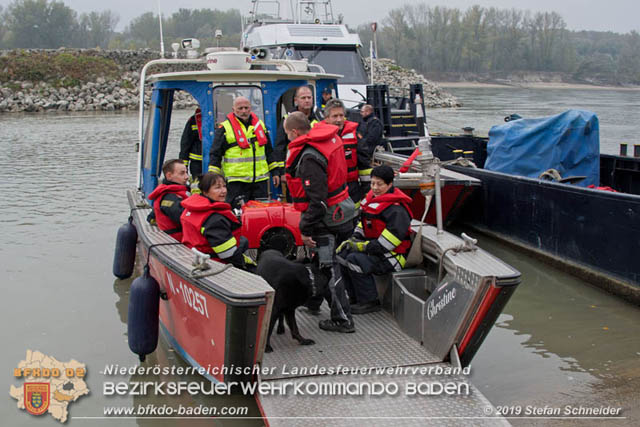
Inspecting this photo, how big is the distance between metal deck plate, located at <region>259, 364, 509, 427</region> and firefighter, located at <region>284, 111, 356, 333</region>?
0.83 metres

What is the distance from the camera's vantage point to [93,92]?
37562 millimetres

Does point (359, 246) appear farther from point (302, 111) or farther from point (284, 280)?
point (302, 111)

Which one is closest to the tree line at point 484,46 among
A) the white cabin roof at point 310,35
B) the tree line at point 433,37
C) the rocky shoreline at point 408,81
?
the tree line at point 433,37

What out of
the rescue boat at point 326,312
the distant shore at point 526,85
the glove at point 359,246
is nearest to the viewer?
the rescue boat at point 326,312

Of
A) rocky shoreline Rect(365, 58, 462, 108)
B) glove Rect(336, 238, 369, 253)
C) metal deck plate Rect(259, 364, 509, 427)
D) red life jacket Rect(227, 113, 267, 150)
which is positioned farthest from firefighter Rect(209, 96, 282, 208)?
rocky shoreline Rect(365, 58, 462, 108)

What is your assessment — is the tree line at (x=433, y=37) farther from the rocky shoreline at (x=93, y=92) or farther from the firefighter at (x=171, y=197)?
the firefighter at (x=171, y=197)

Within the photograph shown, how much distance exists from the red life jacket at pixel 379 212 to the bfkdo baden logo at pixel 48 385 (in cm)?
246

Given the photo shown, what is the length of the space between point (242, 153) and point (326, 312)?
64.6 inches

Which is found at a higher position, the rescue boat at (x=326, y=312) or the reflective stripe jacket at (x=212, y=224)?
the reflective stripe jacket at (x=212, y=224)

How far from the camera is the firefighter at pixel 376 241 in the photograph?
15.4 ft

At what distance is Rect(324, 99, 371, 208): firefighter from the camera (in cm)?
532

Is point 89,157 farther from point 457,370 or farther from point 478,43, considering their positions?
point 478,43

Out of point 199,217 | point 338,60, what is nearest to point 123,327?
point 199,217

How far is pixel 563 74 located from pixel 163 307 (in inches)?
3613
